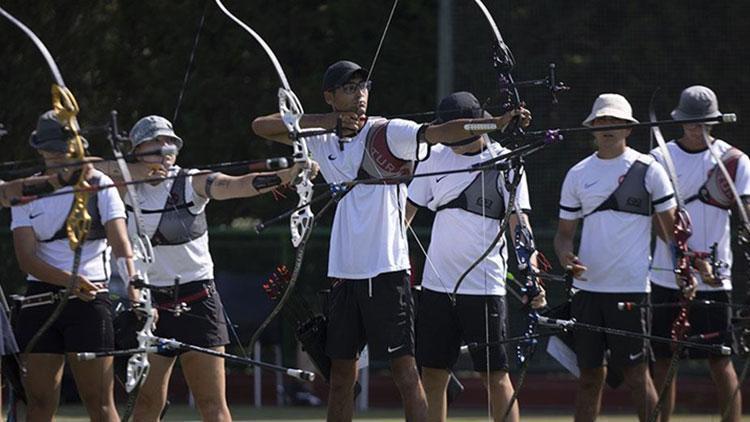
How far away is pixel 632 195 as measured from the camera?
27.1 ft

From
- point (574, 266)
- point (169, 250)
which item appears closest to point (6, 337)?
point (169, 250)

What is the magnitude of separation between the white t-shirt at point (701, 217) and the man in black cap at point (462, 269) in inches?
42.5

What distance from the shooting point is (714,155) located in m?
8.55

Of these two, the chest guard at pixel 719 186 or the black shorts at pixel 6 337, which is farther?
the chest guard at pixel 719 186

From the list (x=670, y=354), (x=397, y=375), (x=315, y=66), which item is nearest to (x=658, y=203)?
(x=670, y=354)

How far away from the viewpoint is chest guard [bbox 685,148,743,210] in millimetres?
8680

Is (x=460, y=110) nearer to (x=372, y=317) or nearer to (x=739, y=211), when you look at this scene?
(x=372, y=317)

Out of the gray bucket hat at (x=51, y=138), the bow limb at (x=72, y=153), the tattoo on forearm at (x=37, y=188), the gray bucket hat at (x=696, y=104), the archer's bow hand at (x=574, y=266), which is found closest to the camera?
the bow limb at (x=72, y=153)

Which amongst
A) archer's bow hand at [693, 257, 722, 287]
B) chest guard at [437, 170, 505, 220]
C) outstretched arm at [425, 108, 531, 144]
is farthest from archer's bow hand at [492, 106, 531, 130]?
archer's bow hand at [693, 257, 722, 287]

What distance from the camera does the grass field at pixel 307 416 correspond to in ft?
36.5

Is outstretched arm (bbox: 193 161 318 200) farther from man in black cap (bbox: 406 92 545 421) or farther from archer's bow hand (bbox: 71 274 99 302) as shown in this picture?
man in black cap (bbox: 406 92 545 421)

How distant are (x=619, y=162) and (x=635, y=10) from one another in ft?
13.1

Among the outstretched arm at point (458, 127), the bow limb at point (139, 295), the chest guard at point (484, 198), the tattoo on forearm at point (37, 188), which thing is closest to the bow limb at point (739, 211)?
the chest guard at point (484, 198)

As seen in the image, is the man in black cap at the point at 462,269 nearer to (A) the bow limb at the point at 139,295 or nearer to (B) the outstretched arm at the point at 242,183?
(B) the outstretched arm at the point at 242,183
